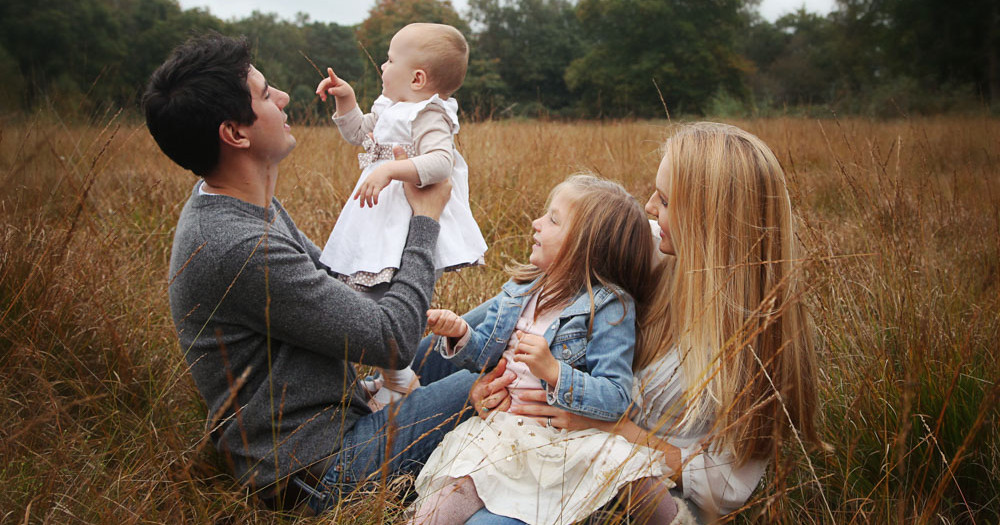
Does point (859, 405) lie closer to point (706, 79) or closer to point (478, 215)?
point (478, 215)

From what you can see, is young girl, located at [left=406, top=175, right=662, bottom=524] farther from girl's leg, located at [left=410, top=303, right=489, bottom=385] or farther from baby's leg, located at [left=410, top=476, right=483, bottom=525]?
girl's leg, located at [left=410, top=303, right=489, bottom=385]

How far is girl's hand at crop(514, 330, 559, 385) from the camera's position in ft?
5.27

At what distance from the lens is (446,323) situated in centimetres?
177

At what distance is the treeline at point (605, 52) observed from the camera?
1139 cm

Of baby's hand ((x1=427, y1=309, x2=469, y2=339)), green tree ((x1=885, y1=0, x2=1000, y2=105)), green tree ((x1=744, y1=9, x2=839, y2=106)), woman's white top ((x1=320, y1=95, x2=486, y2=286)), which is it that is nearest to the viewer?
baby's hand ((x1=427, y1=309, x2=469, y2=339))

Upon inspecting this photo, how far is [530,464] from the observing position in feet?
5.28

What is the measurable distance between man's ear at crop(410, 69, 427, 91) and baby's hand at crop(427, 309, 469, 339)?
0.80 metres

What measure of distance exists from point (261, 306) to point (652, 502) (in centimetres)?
106

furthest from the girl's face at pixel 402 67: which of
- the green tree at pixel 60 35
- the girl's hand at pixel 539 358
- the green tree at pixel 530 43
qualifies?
the green tree at pixel 530 43

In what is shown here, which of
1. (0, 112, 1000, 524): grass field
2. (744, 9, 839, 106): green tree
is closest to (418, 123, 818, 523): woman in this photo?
(0, 112, 1000, 524): grass field

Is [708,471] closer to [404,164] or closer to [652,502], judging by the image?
[652,502]

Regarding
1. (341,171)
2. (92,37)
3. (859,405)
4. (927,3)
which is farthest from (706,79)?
(859,405)

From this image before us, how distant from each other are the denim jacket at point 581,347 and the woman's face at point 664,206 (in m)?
0.20

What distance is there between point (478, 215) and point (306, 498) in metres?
2.59
